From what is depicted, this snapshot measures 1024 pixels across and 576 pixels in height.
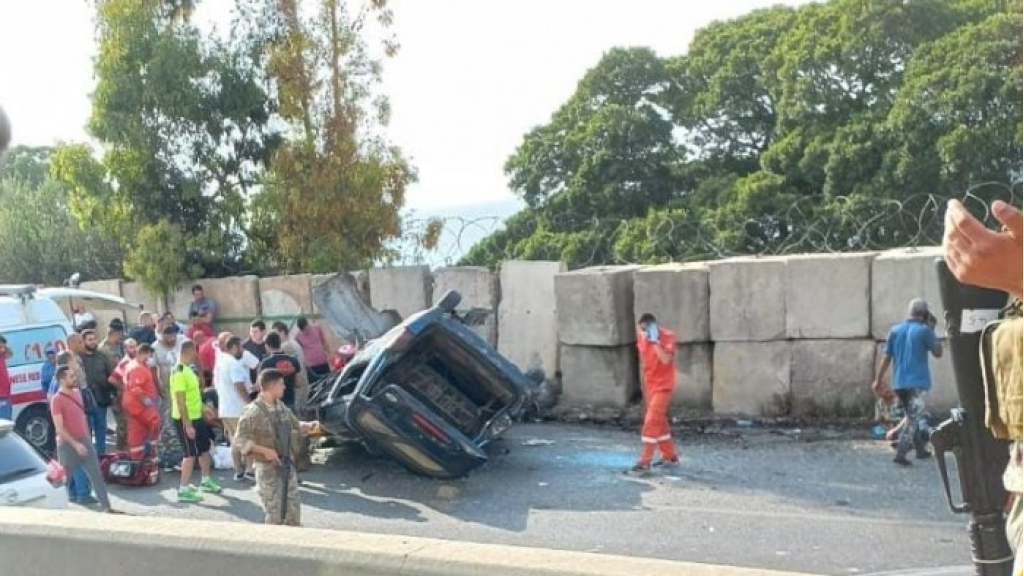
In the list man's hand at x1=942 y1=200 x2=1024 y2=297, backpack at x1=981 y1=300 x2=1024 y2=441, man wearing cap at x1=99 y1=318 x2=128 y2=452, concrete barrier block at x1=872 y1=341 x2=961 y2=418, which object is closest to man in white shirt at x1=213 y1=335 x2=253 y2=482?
man wearing cap at x1=99 y1=318 x2=128 y2=452

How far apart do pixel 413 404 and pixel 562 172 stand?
2130 cm

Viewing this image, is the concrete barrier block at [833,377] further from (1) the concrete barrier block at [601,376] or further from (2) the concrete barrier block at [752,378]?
(1) the concrete barrier block at [601,376]

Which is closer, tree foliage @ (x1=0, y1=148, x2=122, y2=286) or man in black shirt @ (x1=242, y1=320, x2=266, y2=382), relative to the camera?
man in black shirt @ (x1=242, y1=320, x2=266, y2=382)

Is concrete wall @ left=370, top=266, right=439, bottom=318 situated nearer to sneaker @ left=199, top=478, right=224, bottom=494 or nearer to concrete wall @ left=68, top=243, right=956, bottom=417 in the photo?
concrete wall @ left=68, top=243, right=956, bottom=417

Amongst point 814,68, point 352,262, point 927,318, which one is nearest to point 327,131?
point 352,262

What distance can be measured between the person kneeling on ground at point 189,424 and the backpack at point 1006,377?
996 centimetres

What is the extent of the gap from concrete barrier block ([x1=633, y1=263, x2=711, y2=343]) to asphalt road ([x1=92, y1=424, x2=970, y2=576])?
1461 millimetres

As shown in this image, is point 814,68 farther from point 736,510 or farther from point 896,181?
point 736,510

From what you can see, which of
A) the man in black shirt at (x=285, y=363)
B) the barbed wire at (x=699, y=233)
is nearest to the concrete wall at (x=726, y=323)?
the barbed wire at (x=699, y=233)

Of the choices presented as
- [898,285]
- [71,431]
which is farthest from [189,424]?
[898,285]

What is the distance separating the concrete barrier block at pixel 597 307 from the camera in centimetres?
1473

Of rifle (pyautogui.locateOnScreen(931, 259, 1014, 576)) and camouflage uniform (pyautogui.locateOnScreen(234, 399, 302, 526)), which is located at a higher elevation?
rifle (pyautogui.locateOnScreen(931, 259, 1014, 576))

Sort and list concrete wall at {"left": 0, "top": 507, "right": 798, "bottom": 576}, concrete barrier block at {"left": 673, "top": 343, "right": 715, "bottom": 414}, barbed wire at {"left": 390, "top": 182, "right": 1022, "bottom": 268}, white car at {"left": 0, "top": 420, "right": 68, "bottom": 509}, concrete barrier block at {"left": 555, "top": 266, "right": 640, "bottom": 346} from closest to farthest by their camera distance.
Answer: concrete wall at {"left": 0, "top": 507, "right": 798, "bottom": 576}
white car at {"left": 0, "top": 420, "right": 68, "bottom": 509}
concrete barrier block at {"left": 673, "top": 343, "right": 715, "bottom": 414}
concrete barrier block at {"left": 555, "top": 266, "right": 640, "bottom": 346}
barbed wire at {"left": 390, "top": 182, "right": 1022, "bottom": 268}

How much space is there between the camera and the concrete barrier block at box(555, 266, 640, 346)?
1473 cm
